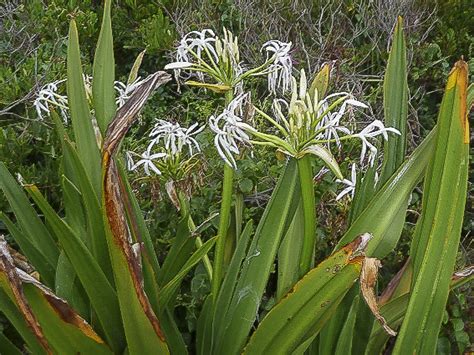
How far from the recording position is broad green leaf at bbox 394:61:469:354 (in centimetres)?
106

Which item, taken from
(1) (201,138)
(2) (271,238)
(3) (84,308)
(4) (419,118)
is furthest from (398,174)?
(4) (419,118)

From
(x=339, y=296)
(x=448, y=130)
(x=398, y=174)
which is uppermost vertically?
(x=448, y=130)

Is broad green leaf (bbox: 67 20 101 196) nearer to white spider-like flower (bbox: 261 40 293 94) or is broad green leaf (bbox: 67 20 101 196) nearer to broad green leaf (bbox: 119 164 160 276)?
broad green leaf (bbox: 119 164 160 276)

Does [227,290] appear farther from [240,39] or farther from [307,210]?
[240,39]

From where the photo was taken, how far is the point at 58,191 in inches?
87.7

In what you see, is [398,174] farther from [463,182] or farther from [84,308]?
[84,308]

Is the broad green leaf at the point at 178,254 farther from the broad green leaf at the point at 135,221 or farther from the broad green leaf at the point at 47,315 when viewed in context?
the broad green leaf at the point at 47,315

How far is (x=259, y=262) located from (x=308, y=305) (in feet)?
0.51

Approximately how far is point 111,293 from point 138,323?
0.11 metres

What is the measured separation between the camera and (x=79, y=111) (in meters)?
1.29

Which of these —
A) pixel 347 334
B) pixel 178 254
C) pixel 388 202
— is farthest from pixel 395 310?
pixel 178 254

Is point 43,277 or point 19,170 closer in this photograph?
point 43,277

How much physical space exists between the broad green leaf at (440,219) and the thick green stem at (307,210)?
182 mm

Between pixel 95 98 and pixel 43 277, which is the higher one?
pixel 95 98
